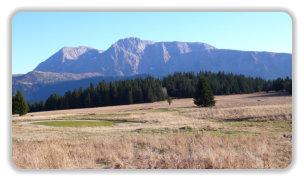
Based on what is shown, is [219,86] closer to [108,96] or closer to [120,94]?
[120,94]

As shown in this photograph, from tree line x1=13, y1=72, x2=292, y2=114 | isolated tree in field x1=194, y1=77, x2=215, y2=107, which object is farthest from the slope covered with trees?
isolated tree in field x1=194, y1=77, x2=215, y2=107

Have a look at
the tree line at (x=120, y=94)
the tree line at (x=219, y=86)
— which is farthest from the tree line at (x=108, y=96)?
the tree line at (x=219, y=86)

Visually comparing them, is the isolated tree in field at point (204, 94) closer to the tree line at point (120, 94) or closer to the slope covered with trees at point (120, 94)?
the tree line at point (120, 94)

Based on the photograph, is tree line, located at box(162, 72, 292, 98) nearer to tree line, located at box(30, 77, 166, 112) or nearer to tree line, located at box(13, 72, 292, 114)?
tree line, located at box(13, 72, 292, 114)

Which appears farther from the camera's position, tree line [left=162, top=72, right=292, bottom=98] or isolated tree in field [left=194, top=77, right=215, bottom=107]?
tree line [left=162, top=72, right=292, bottom=98]

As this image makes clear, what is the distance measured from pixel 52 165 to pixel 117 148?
2.71 m

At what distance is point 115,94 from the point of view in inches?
4311

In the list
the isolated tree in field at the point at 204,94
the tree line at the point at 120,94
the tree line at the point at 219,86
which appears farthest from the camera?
the tree line at the point at 219,86

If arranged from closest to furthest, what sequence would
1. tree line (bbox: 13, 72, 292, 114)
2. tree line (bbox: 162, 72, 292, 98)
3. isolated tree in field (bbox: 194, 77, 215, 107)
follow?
isolated tree in field (bbox: 194, 77, 215, 107), tree line (bbox: 13, 72, 292, 114), tree line (bbox: 162, 72, 292, 98)

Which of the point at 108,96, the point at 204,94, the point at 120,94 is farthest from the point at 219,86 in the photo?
the point at 204,94
